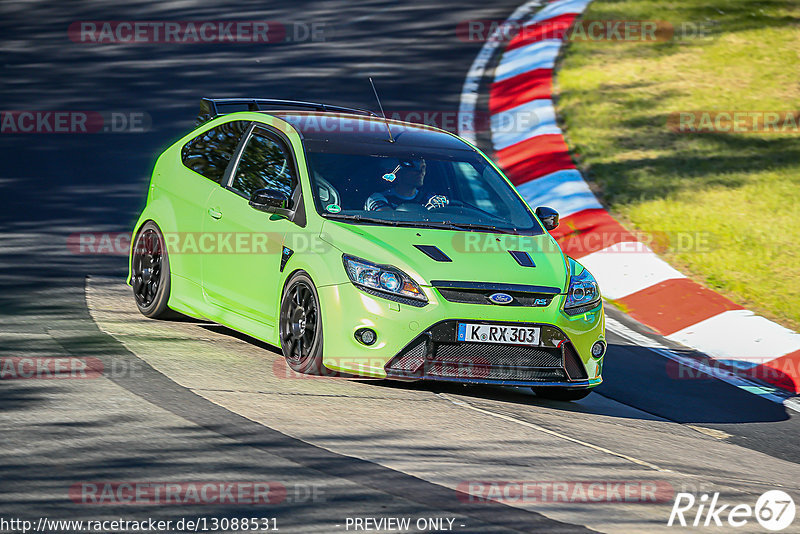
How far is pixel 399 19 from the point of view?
65.7 feet

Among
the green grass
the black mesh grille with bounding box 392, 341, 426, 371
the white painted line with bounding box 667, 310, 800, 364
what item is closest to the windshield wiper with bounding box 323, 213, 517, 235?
the black mesh grille with bounding box 392, 341, 426, 371

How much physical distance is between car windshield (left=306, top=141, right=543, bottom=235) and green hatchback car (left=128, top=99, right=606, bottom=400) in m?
0.01

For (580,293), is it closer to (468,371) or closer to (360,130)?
(468,371)

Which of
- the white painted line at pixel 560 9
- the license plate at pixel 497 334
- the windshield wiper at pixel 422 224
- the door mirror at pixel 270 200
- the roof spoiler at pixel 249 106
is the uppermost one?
the white painted line at pixel 560 9

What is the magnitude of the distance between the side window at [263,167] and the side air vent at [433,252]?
1086 millimetres

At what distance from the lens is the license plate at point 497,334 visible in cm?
736

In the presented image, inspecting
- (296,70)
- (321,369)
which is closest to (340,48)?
(296,70)

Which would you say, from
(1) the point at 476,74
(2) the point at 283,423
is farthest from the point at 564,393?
(1) the point at 476,74

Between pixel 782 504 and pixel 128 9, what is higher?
pixel 128 9

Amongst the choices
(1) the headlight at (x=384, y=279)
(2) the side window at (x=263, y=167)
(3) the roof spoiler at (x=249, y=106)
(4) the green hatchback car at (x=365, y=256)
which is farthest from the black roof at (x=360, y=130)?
(1) the headlight at (x=384, y=279)

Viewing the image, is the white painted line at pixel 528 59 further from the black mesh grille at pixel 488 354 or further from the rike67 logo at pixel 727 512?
the rike67 logo at pixel 727 512

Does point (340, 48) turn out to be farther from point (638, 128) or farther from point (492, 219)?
point (492, 219)

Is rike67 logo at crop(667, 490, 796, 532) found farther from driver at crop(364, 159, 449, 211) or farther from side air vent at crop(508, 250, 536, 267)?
driver at crop(364, 159, 449, 211)

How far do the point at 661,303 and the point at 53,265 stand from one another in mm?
5044
